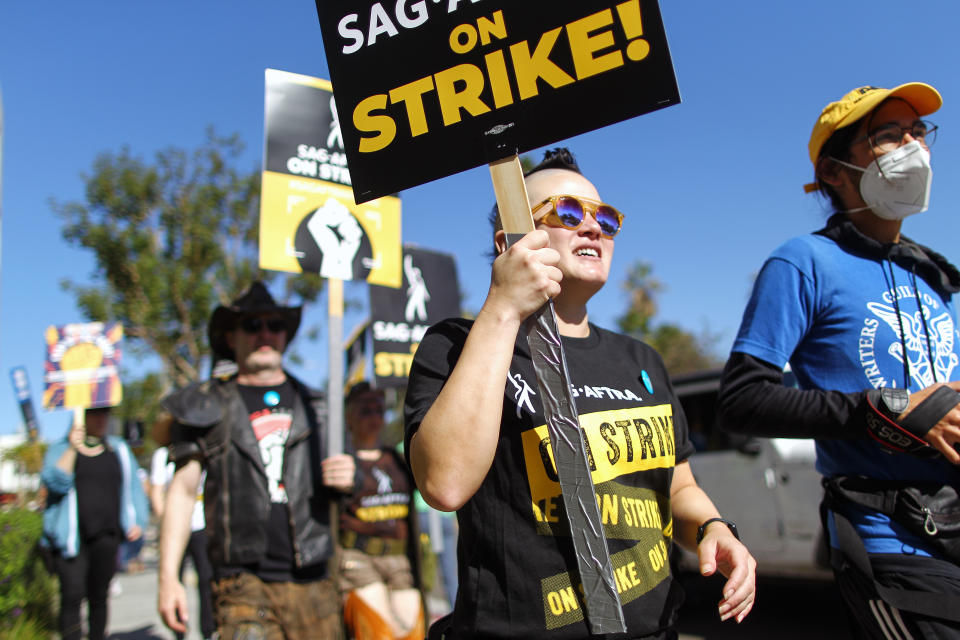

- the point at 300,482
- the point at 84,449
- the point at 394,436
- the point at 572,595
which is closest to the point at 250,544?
the point at 300,482

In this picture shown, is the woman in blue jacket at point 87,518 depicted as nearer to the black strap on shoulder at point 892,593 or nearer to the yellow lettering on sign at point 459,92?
the yellow lettering on sign at point 459,92

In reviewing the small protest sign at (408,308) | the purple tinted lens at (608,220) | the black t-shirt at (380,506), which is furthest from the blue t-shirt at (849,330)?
the small protest sign at (408,308)

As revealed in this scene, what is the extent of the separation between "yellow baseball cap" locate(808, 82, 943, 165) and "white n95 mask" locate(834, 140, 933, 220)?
134mm

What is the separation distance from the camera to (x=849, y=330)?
202 cm

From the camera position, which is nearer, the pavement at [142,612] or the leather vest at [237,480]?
the leather vest at [237,480]

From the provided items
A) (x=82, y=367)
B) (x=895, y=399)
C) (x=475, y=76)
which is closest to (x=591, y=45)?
(x=475, y=76)

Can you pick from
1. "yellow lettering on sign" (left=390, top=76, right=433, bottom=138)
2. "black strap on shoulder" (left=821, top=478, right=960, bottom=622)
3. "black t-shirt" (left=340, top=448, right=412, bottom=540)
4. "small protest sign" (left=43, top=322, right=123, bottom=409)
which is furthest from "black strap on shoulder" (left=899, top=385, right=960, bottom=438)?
"small protest sign" (left=43, top=322, right=123, bottom=409)

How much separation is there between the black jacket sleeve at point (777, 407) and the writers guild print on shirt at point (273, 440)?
2062 millimetres

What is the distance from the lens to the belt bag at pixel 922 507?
1.79m

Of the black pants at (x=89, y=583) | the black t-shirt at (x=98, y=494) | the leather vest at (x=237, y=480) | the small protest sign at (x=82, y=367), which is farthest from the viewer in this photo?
the small protest sign at (x=82, y=367)

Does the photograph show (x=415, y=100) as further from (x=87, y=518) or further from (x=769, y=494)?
(x=769, y=494)

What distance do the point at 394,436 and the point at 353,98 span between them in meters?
37.2

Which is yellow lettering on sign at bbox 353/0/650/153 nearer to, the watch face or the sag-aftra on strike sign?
the sag-aftra on strike sign

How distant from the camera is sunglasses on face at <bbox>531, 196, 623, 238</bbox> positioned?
1819 mm
